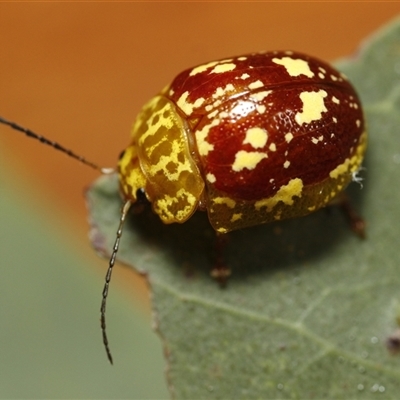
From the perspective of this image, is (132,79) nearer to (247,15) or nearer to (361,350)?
(247,15)

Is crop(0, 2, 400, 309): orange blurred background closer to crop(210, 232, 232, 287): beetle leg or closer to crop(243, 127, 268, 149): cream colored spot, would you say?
crop(210, 232, 232, 287): beetle leg

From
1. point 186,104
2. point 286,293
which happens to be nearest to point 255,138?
point 186,104

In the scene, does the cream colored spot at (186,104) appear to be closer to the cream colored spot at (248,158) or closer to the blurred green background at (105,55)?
the cream colored spot at (248,158)

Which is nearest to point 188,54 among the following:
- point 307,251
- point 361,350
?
point 307,251

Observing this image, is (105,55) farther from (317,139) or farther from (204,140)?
(317,139)

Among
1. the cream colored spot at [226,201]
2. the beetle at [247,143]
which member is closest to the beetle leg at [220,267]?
the beetle at [247,143]

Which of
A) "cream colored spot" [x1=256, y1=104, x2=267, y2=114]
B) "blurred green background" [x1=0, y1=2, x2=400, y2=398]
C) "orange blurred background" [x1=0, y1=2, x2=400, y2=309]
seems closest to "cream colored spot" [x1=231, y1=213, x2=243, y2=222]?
"cream colored spot" [x1=256, y1=104, x2=267, y2=114]
